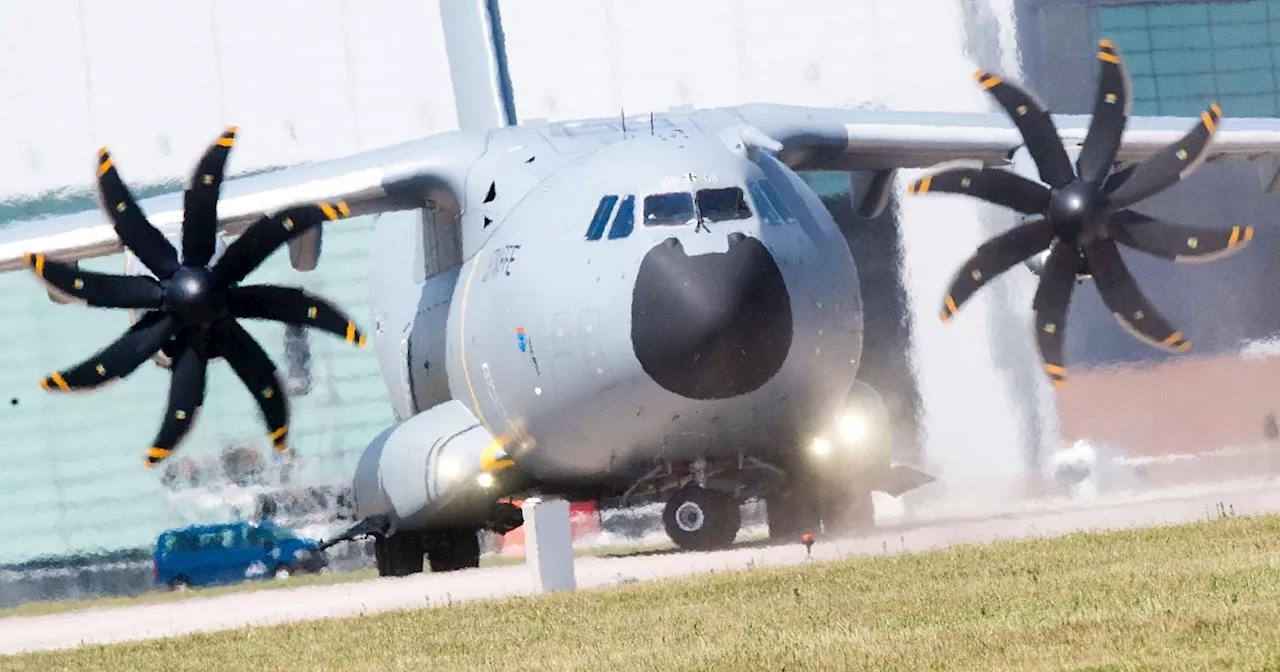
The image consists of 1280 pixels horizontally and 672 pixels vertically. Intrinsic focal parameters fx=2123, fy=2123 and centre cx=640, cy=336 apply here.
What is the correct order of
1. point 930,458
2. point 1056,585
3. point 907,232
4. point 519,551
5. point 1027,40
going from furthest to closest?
point 519,551 < point 1027,40 < point 907,232 < point 930,458 < point 1056,585

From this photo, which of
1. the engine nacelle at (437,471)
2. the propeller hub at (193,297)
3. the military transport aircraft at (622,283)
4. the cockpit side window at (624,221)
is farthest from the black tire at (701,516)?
the propeller hub at (193,297)

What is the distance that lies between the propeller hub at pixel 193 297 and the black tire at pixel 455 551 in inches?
191

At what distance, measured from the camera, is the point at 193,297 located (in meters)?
22.9

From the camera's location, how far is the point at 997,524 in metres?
22.3

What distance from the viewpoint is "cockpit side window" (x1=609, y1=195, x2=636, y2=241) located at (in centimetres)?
2103

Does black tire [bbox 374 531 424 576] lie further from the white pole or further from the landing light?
the white pole

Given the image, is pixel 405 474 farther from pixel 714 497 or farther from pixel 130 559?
pixel 130 559

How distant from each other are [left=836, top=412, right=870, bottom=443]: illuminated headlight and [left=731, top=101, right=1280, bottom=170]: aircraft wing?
312cm

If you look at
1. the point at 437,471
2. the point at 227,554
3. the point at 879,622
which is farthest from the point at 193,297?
the point at 227,554

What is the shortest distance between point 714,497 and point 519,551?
13.4 m

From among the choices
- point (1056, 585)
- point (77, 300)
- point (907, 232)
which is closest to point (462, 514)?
point (77, 300)

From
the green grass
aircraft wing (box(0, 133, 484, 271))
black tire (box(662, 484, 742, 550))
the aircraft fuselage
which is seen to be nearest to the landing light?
the aircraft fuselage

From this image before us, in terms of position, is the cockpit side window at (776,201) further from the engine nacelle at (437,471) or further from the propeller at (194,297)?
the propeller at (194,297)

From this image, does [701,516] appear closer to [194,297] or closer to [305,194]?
[194,297]
